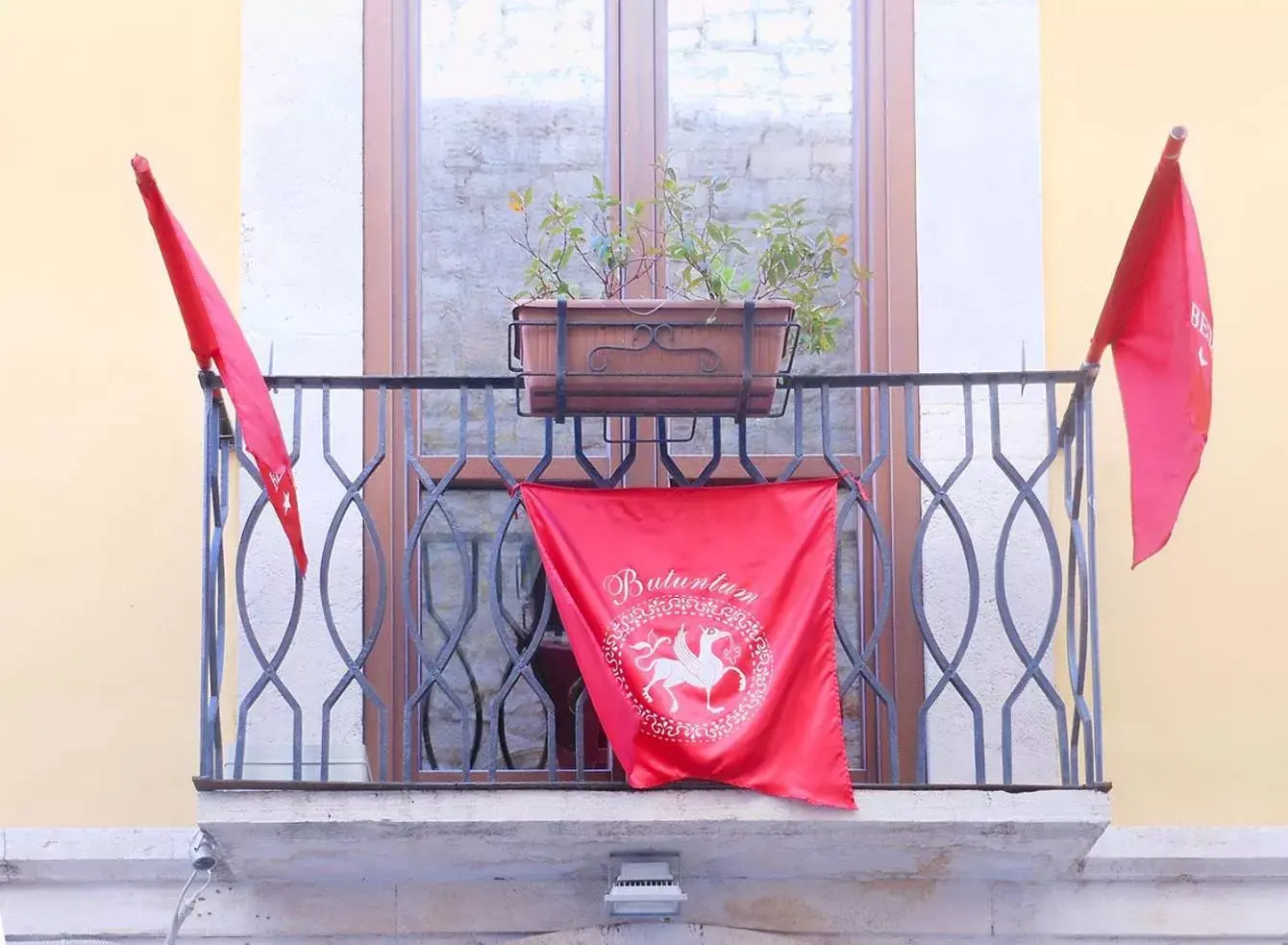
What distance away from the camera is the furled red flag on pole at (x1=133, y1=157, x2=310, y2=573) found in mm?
5367

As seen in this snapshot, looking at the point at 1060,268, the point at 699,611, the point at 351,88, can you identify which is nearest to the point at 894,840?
the point at 699,611

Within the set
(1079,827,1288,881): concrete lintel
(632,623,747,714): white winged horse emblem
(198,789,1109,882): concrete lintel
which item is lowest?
(1079,827,1288,881): concrete lintel

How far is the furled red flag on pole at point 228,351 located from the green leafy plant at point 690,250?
0.80 meters

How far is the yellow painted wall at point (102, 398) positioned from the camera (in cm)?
624

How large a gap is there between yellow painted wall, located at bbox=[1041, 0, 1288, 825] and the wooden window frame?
0.45 metres

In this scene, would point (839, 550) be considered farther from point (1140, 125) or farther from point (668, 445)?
point (1140, 125)

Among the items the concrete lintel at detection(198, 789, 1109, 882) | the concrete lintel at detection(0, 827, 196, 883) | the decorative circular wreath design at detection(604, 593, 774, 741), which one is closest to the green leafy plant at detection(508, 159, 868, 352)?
the decorative circular wreath design at detection(604, 593, 774, 741)

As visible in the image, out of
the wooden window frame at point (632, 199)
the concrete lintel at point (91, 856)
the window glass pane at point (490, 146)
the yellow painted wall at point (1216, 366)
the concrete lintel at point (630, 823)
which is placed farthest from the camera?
the window glass pane at point (490, 146)

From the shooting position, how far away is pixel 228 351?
5441mm

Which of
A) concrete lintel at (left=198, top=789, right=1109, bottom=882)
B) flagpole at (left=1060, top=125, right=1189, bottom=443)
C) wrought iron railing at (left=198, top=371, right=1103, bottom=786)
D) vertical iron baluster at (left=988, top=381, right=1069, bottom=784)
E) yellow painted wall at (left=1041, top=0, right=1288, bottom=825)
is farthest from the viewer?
A: yellow painted wall at (left=1041, top=0, right=1288, bottom=825)

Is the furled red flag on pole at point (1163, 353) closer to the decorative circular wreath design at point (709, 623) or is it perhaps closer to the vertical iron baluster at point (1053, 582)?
the vertical iron baluster at point (1053, 582)

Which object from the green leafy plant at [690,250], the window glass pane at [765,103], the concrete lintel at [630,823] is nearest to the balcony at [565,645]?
the concrete lintel at [630,823]

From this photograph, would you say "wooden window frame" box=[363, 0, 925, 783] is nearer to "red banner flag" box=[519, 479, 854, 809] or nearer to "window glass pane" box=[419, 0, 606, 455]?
"window glass pane" box=[419, 0, 606, 455]

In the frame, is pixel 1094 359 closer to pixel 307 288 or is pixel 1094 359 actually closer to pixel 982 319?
pixel 982 319
